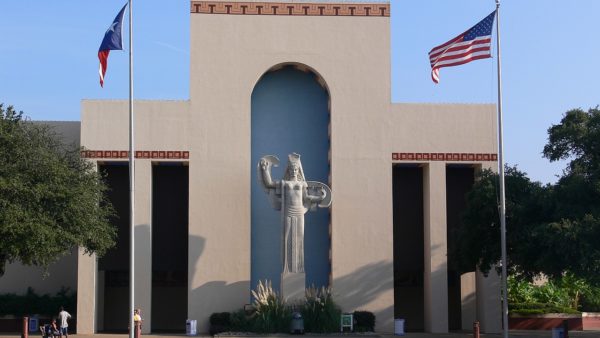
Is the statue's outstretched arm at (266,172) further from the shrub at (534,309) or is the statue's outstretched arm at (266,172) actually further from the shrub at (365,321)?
the shrub at (534,309)

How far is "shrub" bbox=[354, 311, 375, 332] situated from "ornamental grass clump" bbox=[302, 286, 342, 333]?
4.51ft

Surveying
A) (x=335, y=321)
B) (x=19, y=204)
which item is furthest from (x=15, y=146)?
(x=335, y=321)

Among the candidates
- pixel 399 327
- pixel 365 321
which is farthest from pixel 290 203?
pixel 399 327

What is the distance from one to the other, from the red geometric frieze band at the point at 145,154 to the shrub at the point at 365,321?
9318 mm

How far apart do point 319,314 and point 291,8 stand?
12.8 metres

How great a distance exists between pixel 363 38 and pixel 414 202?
7.38 meters

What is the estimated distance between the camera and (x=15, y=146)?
29641 millimetres

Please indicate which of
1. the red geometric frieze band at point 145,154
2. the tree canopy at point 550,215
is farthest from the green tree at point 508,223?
the red geometric frieze band at point 145,154

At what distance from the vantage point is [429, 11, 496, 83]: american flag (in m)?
29.0

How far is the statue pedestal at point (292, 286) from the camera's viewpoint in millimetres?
35562

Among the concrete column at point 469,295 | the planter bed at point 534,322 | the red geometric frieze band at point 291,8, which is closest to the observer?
the red geometric frieze band at point 291,8

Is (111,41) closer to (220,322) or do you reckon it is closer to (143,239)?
(143,239)

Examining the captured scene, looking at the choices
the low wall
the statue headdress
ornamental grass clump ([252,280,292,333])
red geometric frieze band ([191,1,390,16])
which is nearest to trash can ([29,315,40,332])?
the low wall

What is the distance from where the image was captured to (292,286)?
35.6 meters
